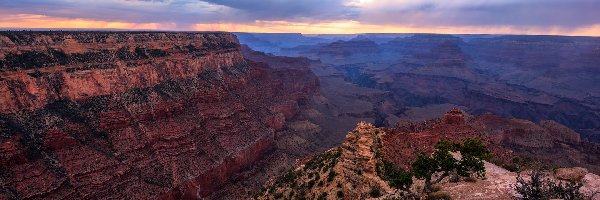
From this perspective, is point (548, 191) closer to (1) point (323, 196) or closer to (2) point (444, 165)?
(2) point (444, 165)

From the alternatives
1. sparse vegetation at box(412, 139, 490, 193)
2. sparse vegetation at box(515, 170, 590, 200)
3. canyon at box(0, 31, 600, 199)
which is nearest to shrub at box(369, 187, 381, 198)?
canyon at box(0, 31, 600, 199)

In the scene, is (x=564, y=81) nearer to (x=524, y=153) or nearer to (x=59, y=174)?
(x=524, y=153)

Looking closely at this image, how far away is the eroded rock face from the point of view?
149 feet

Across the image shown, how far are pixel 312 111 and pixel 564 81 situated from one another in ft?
432

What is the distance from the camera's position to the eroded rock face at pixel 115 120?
45.4 m

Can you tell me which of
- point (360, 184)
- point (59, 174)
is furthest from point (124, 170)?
point (360, 184)

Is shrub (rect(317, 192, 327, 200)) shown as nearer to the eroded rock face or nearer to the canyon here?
the canyon

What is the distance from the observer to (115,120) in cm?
5466

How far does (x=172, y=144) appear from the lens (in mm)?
58312

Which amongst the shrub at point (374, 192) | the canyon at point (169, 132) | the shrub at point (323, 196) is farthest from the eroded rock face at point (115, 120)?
the shrub at point (374, 192)

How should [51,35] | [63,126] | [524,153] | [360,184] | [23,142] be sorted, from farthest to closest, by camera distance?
1. [524,153]
2. [51,35]
3. [63,126]
4. [23,142]
5. [360,184]

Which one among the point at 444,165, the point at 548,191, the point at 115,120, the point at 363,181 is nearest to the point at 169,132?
the point at 115,120

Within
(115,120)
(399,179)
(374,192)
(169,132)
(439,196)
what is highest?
(399,179)

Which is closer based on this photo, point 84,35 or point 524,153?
point 84,35
